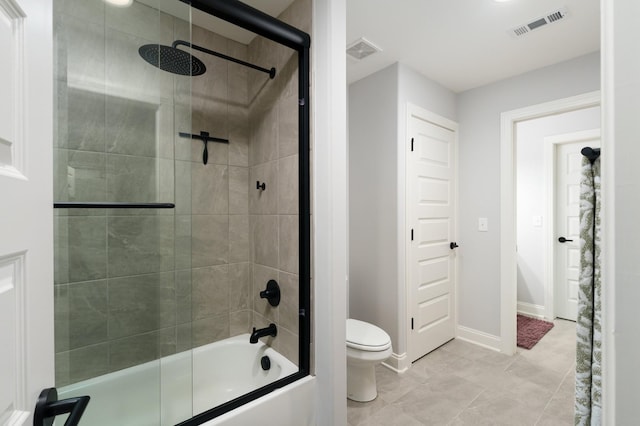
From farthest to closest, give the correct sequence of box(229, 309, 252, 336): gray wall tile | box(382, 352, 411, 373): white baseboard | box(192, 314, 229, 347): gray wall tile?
box(382, 352, 411, 373): white baseboard
box(229, 309, 252, 336): gray wall tile
box(192, 314, 229, 347): gray wall tile

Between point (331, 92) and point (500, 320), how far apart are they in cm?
260

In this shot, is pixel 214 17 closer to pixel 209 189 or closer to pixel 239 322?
pixel 209 189

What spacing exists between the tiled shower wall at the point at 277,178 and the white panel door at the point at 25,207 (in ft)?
3.62

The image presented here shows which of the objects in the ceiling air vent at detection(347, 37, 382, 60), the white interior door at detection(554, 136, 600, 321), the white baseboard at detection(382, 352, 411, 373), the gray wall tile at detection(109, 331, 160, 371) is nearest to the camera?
the gray wall tile at detection(109, 331, 160, 371)

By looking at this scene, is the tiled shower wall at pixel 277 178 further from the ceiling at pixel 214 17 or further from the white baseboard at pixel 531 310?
the white baseboard at pixel 531 310

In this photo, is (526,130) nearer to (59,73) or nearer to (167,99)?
(167,99)

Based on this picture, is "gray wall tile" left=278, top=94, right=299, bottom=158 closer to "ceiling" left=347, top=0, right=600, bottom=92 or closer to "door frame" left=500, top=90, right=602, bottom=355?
"ceiling" left=347, top=0, right=600, bottom=92

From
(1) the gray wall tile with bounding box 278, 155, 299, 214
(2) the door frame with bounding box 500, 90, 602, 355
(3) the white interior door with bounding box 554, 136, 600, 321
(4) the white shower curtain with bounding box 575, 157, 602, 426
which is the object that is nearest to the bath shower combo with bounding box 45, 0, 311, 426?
(1) the gray wall tile with bounding box 278, 155, 299, 214

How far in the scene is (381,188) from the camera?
8.37 feet

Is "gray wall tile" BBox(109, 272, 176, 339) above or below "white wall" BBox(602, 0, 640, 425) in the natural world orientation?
below

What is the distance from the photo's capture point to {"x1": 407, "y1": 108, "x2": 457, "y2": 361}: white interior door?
8.27 feet

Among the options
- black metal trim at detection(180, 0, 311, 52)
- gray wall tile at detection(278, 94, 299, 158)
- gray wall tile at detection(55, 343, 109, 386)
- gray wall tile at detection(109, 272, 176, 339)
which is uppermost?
black metal trim at detection(180, 0, 311, 52)

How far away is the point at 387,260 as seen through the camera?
2498 millimetres

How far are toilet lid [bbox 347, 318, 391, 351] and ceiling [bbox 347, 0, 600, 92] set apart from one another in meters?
2.12
